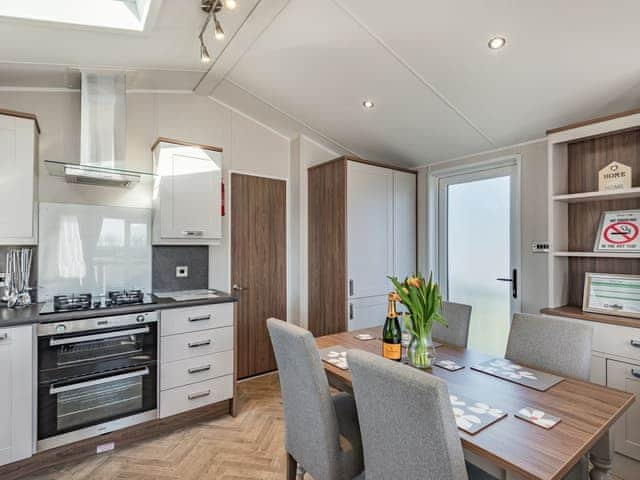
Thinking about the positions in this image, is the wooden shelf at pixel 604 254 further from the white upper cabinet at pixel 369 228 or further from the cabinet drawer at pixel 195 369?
the cabinet drawer at pixel 195 369

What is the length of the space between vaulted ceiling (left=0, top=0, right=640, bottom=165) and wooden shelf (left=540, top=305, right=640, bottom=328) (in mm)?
1392

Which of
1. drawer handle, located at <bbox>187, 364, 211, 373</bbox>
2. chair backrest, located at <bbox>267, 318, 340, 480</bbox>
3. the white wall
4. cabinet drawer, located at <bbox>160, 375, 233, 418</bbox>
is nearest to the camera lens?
chair backrest, located at <bbox>267, 318, 340, 480</bbox>

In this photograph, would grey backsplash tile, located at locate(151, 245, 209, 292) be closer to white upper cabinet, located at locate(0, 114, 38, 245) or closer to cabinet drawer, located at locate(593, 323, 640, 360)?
white upper cabinet, located at locate(0, 114, 38, 245)

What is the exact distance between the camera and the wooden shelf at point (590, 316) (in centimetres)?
210

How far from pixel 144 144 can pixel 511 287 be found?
136 inches

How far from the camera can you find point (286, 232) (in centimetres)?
386

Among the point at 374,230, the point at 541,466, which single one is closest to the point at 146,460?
the point at 541,466

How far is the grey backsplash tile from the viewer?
3.01 m

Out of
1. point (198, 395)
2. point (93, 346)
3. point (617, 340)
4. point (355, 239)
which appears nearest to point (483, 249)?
point (355, 239)

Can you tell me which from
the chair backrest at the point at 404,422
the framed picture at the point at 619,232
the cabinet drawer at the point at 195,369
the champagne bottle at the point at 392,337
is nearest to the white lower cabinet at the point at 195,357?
the cabinet drawer at the point at 195,369

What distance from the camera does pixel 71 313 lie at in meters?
2.12

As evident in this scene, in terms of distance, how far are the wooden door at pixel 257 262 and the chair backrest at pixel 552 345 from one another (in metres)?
2.38

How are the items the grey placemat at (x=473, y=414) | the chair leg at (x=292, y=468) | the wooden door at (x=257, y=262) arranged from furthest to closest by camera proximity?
the wooden door at (x=257, y=262) < the chair leg at (x=292, y=468) < the grey placemat at (x=473, y=414)

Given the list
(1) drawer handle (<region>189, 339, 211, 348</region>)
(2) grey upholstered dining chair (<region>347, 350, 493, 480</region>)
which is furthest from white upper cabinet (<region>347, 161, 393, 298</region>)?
(2) grey upholstered dining chair (<region>347, 350, 493, 480</region>)
